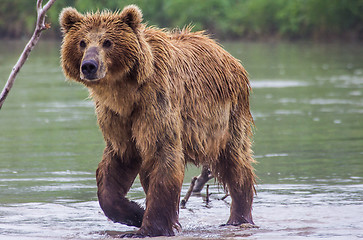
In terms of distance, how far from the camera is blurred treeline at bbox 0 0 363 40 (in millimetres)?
51281

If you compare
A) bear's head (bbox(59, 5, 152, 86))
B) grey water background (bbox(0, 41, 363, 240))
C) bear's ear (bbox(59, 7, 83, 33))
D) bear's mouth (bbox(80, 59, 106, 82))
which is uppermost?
bear's ear (bbox(59, 7, 83, 33))

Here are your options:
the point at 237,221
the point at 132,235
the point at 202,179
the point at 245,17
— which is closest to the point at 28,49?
the point at 132,235

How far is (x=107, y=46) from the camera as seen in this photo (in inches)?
226

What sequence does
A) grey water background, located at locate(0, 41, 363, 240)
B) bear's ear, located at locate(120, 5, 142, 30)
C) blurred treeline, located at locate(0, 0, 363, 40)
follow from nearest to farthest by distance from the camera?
bear's ear, located at locate(120, 5, 142, 30)
grey water background, located at locate(0, 41, 363, 240)
blurred treeline, located at locate(0, 0, 363, 40)

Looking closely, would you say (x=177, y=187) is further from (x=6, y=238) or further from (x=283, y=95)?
(x=283, y=95)

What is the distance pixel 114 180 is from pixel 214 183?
149cm

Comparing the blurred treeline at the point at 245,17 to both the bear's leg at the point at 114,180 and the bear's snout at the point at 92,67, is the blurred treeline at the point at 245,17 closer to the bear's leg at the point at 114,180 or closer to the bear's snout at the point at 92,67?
the bear's leg at the point at 114,180

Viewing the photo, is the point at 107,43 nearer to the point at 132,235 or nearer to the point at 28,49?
the point at 28,49

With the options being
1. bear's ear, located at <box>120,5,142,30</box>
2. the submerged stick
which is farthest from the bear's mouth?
the submerged stick

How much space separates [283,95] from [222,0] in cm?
5557

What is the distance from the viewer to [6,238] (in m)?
6.21

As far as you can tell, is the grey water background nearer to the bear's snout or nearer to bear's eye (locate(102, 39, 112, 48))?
the bear's snout

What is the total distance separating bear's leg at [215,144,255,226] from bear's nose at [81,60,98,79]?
1.76 m

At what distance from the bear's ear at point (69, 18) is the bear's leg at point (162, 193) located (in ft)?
3.91
